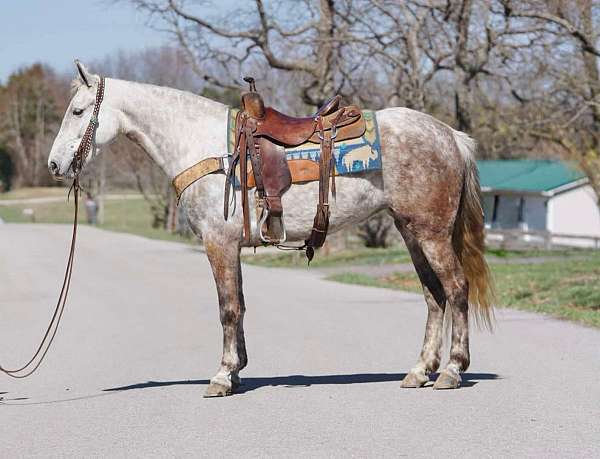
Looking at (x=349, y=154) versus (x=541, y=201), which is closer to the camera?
(x=349, y=154)

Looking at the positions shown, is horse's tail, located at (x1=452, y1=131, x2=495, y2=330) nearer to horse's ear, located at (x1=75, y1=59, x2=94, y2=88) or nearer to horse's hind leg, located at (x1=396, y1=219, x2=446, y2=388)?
horse's hind leg, located at (x1=396, y1=219, x2=446, y2=388)

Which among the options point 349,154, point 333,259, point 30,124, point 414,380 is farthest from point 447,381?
point 30,124

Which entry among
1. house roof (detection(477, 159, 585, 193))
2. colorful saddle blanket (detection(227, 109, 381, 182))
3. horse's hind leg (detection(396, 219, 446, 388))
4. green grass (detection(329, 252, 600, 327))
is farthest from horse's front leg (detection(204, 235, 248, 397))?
house roof (detection(477, 159, 585, 193))

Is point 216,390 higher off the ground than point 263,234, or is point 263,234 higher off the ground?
Answer: point 263,234

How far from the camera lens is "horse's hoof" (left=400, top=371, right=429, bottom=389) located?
27.1 ft

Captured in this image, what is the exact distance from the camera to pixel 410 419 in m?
7.06

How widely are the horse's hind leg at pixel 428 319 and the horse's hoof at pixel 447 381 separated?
0.52ft

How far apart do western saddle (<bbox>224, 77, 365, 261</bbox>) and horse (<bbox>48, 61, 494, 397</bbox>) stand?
9 centimetres

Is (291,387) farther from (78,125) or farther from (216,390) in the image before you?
(78,125)

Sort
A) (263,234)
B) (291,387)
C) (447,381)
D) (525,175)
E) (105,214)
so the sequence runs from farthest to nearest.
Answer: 1. (105,214)
2. (525,175)
3. (291,387)
4. (263,234)
5. (447,381)

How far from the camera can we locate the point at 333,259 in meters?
28.2

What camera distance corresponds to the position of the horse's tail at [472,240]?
8.76 metres

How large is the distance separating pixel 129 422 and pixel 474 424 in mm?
2310

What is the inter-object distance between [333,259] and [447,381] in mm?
20052
